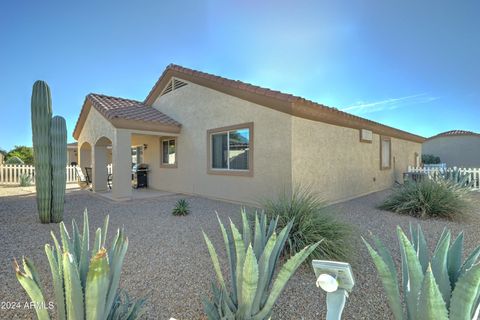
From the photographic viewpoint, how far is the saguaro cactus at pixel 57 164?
6.19m

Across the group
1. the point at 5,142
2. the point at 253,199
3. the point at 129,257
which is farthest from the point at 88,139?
the point at 5,142

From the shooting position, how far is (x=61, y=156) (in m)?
6.32

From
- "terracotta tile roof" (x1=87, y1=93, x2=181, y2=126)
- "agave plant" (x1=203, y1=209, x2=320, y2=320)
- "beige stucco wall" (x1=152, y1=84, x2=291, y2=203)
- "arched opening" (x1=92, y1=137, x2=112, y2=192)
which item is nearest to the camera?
"agave plant" (x1=203, y1=209, x2=320, y2=320)

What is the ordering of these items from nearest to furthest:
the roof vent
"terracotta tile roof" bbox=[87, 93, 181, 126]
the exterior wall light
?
Result: 1. the exterior wall light
2. "terracotta tile roof" bbox=[87, 93, 181, 126]
3. the roof vent

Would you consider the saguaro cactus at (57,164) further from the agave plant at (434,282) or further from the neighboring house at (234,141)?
the agave plant at (434,282)

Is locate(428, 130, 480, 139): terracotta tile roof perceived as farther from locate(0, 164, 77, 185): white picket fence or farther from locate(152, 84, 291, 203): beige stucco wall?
locate(0, 164, 77, 185): white picket fence

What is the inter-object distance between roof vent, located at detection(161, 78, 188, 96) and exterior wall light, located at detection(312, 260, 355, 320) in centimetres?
1104

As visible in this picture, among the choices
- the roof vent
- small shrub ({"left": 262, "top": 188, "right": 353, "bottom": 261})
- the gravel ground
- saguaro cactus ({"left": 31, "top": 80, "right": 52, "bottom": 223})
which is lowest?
the gravel ground

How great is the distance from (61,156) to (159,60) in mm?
7409

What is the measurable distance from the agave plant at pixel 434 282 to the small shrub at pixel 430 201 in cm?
632

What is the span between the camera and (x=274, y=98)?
734 centimetres

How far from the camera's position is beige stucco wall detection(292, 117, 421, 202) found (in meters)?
7.59

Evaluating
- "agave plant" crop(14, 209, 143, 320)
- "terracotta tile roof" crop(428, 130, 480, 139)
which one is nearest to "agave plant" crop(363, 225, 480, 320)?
"agave plant" crop(14, 209, 143, 320)

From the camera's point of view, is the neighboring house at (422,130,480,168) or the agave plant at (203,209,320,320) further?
the neighboring house at (422,130,480,168)
